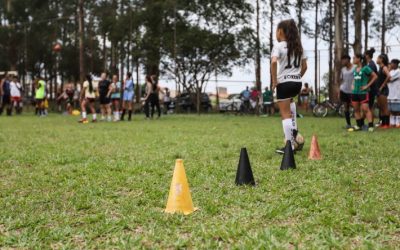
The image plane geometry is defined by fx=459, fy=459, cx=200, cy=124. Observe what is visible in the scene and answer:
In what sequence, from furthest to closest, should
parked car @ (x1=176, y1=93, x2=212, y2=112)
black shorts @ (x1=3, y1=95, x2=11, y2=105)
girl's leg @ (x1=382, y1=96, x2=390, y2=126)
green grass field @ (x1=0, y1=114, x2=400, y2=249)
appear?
parked car @ (x1=176, y1=93, x2=212, y2=112)
black shorts @ (x1=3, y1=95, x2=11, y2=105)
girl's leg @ (x1=382, y1=96, x2=390, y2=126)
green grass field @ (x1=0, y1=114, x2=400, y2=249)

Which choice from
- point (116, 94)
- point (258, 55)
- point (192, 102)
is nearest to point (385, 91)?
point (116, 94)

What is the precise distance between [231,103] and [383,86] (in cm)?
1616

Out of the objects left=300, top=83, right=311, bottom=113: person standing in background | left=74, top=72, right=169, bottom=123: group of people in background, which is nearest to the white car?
left=300, top=83, right=311, bottom=113: person standing in background

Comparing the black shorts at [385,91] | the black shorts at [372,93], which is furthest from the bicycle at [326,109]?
the black shorts at [372,93]

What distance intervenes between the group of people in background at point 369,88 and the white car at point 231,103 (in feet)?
45.3

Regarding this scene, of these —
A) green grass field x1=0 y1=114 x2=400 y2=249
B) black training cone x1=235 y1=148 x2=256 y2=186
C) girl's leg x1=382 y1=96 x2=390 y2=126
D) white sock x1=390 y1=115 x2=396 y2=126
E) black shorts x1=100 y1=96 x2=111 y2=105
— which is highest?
black shorts x1=100 y1=96 x2=111 y2=105

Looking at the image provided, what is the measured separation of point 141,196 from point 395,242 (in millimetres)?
2020

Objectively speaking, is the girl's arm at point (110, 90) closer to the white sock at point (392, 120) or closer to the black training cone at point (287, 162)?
the white sock at point (392, 120)

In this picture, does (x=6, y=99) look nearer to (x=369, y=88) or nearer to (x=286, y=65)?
(x=369, y=88)

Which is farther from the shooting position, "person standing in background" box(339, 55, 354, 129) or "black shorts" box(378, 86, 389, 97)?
"black shorts" box(378, 86, 389, 97)

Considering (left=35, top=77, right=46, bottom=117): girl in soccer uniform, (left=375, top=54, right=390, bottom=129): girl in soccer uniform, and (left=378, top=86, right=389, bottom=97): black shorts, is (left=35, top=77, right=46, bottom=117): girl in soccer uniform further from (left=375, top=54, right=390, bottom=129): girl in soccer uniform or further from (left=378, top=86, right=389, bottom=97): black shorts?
(left=378, top=86, right=389, bottom=97): black shorts

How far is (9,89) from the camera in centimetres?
2127

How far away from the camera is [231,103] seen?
27031 mm

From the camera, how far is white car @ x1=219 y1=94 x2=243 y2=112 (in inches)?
1025
